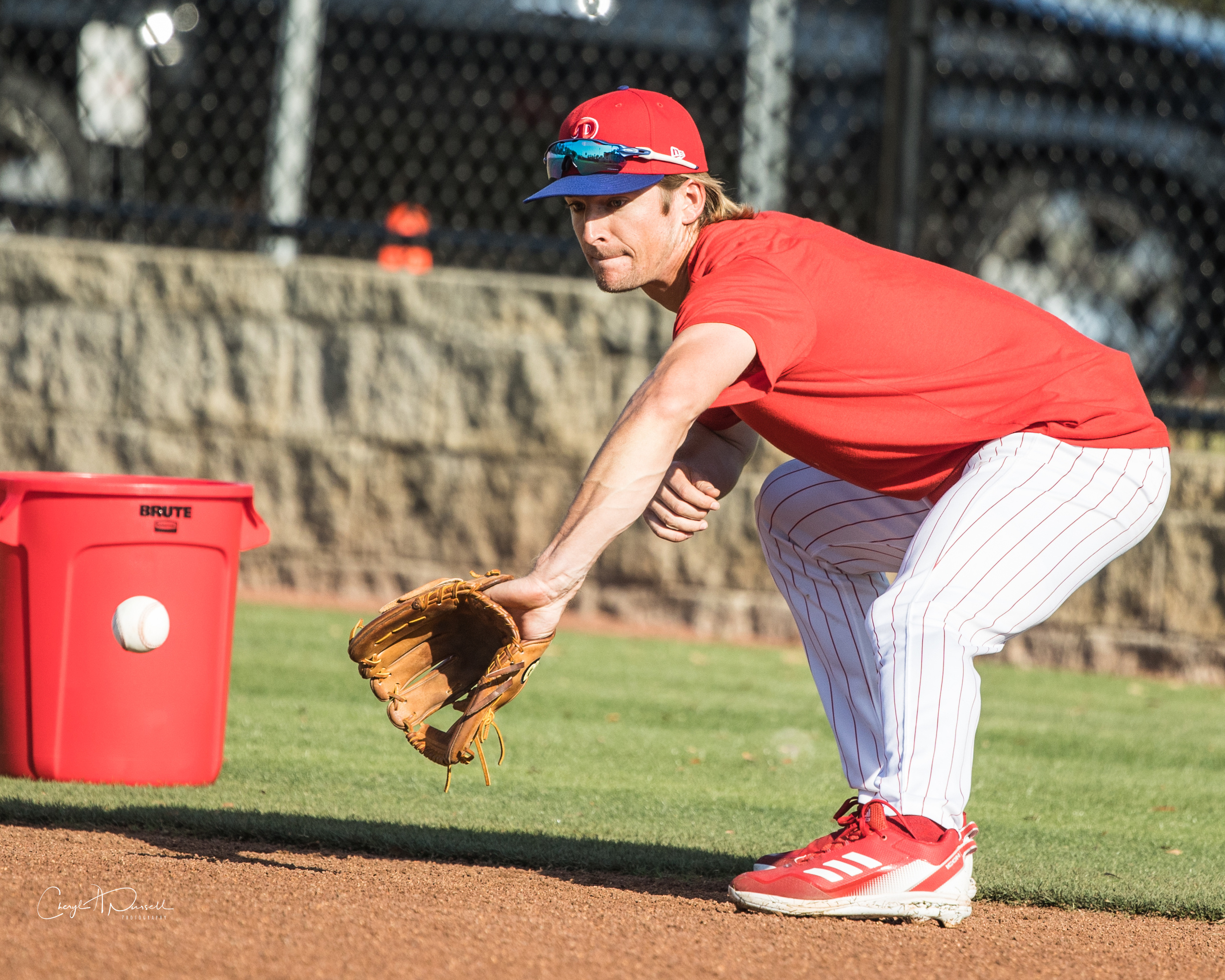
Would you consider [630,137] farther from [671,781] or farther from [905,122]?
[905,122]

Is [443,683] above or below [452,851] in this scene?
above

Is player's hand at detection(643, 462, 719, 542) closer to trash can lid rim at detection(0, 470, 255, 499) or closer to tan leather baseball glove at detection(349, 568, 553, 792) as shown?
tan leather baseball glove at detection(349, 568, 553, 792)

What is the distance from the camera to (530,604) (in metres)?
2.69

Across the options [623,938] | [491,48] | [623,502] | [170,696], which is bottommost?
[623,938]

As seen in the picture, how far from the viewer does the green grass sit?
3.39m

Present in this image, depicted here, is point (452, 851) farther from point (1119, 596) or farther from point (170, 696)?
point (1119, 596)

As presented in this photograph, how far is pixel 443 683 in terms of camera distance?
3.04 metres

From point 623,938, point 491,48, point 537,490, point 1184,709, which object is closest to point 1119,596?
point 1184,709

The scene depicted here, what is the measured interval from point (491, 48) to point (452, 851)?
4.67 metres

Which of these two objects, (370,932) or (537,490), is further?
(537,490)

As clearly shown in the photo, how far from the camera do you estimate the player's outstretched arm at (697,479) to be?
120 inches

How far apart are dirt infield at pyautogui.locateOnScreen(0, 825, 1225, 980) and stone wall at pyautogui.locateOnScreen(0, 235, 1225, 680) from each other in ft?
11.4

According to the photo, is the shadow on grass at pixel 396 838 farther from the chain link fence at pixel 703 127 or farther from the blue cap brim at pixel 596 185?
the chain link fence at pixel 703 127

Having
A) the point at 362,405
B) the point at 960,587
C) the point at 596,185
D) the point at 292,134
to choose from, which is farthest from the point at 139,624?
the point at 292,134
